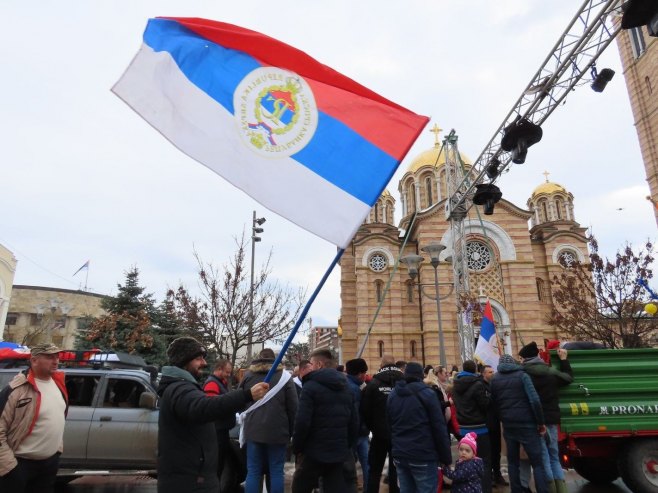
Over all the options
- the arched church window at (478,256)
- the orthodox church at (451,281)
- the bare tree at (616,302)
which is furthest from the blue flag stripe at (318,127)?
the arched church window at (478,256)

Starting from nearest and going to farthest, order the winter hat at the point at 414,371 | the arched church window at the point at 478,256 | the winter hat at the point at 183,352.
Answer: the winter hat at the point at 183,352
the winter hat at the point at 414,371
the arched church window at the point at 478,256

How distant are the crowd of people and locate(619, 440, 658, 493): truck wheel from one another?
1031 millimetres

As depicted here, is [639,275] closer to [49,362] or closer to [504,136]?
[504,136]

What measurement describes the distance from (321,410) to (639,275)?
1842cm

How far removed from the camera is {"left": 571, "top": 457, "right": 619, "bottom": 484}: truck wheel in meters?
7.30

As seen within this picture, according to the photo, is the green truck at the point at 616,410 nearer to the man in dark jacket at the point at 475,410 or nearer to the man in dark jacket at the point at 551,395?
the man in dark jacket at the point at 551,395

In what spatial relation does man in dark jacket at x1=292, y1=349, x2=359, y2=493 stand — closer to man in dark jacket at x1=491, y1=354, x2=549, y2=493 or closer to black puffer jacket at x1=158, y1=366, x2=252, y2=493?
black puffer jacket at x1=158, y1=366, x2=252, y2=493

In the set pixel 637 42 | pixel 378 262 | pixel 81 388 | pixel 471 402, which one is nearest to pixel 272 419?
pixel 471 402

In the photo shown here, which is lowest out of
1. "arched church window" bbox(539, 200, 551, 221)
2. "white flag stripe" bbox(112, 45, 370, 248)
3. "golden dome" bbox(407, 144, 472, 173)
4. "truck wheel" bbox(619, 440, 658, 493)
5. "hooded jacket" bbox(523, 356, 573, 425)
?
"truck wheel" bbox(619, 440, 658, 493)

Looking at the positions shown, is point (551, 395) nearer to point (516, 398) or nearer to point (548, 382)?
point (548, 382)

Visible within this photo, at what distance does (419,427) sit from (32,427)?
3.60 m

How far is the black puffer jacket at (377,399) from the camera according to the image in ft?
19.6

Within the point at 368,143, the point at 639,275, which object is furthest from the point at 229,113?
the point at 639,275

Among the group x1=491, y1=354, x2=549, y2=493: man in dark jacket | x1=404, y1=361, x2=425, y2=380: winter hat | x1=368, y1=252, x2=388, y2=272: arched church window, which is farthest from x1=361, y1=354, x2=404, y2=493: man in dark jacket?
x1=368, y1=252, x2=388, y2=272: arched church window
